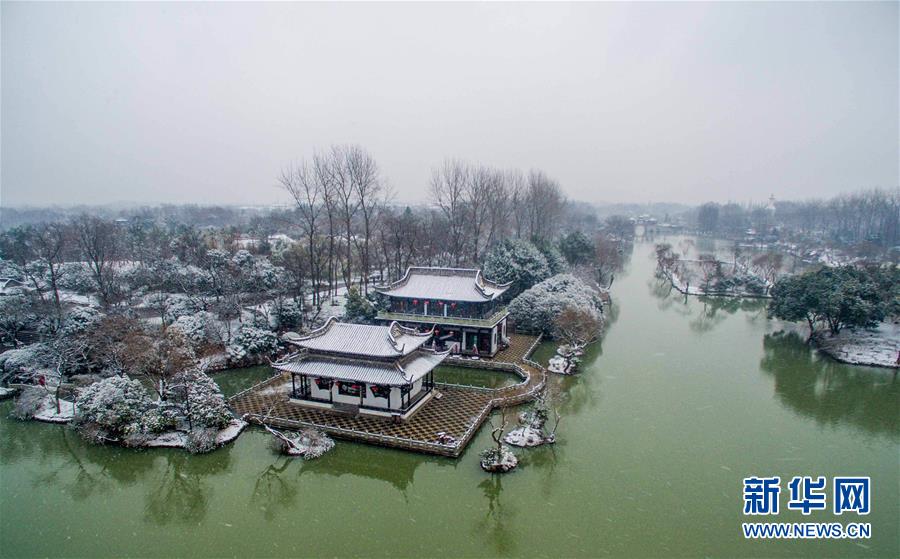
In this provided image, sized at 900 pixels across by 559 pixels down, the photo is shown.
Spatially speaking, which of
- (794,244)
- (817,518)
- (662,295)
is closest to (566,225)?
(794,244)

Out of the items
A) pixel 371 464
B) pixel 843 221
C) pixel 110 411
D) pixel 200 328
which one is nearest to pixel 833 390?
pixel 371 464

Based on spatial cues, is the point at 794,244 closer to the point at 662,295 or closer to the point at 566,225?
the point at 566,225

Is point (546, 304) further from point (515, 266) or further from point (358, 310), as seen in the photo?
point (358, 310)

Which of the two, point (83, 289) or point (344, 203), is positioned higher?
point (344, 203)

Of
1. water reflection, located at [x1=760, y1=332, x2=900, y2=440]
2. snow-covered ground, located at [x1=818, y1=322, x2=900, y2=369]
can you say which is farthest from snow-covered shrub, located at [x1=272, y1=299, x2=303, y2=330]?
snow-covered ground, located at [x1=818, y1=322, x2=900, y2=369]

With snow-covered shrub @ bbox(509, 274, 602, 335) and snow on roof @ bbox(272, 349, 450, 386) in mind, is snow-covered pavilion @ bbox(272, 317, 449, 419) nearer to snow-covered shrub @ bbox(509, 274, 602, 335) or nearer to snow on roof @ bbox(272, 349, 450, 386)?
snow on roof @ bbox(272, 349, 450, 386)
